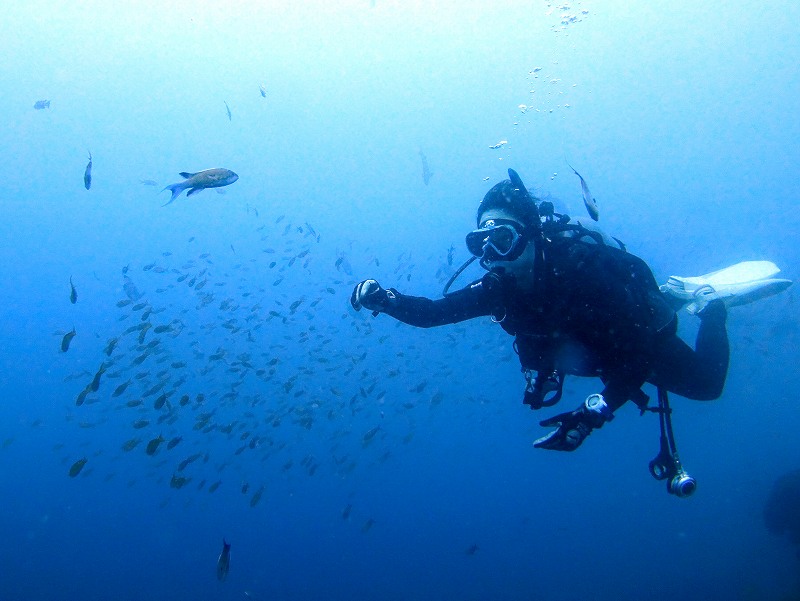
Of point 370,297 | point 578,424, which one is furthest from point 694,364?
point 370,297

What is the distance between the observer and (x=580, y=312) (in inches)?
148

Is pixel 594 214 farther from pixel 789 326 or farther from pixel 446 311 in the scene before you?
pixel 789 326

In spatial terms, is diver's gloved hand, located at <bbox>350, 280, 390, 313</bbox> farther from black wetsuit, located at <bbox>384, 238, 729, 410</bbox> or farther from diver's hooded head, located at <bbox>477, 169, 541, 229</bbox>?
diver's hooded head, located at <bbox>477, 169, 541, 229</bbox>

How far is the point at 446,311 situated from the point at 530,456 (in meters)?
41.5

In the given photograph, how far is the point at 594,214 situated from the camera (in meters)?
4.10

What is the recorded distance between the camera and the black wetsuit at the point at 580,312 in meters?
3.73

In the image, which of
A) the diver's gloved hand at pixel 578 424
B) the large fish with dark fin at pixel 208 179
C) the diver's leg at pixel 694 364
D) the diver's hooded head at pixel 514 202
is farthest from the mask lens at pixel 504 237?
the large fish with dark fin at pixel 208 179

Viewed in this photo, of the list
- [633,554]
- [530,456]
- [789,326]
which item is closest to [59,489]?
[530,456]

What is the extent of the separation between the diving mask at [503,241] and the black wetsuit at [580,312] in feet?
0.62

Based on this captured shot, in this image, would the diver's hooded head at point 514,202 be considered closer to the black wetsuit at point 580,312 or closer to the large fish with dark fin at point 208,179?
the black wetsuit at point 580,312

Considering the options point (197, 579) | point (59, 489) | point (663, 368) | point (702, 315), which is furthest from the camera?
point (59, 489)

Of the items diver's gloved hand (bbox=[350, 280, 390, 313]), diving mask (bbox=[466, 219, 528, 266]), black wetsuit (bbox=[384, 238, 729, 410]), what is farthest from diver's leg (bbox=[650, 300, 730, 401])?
diver's gloved hand (bbox=[350, 280, 390, 313])

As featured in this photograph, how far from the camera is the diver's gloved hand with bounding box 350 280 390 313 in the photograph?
3865mm

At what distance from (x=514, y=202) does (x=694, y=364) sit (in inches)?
98.6
